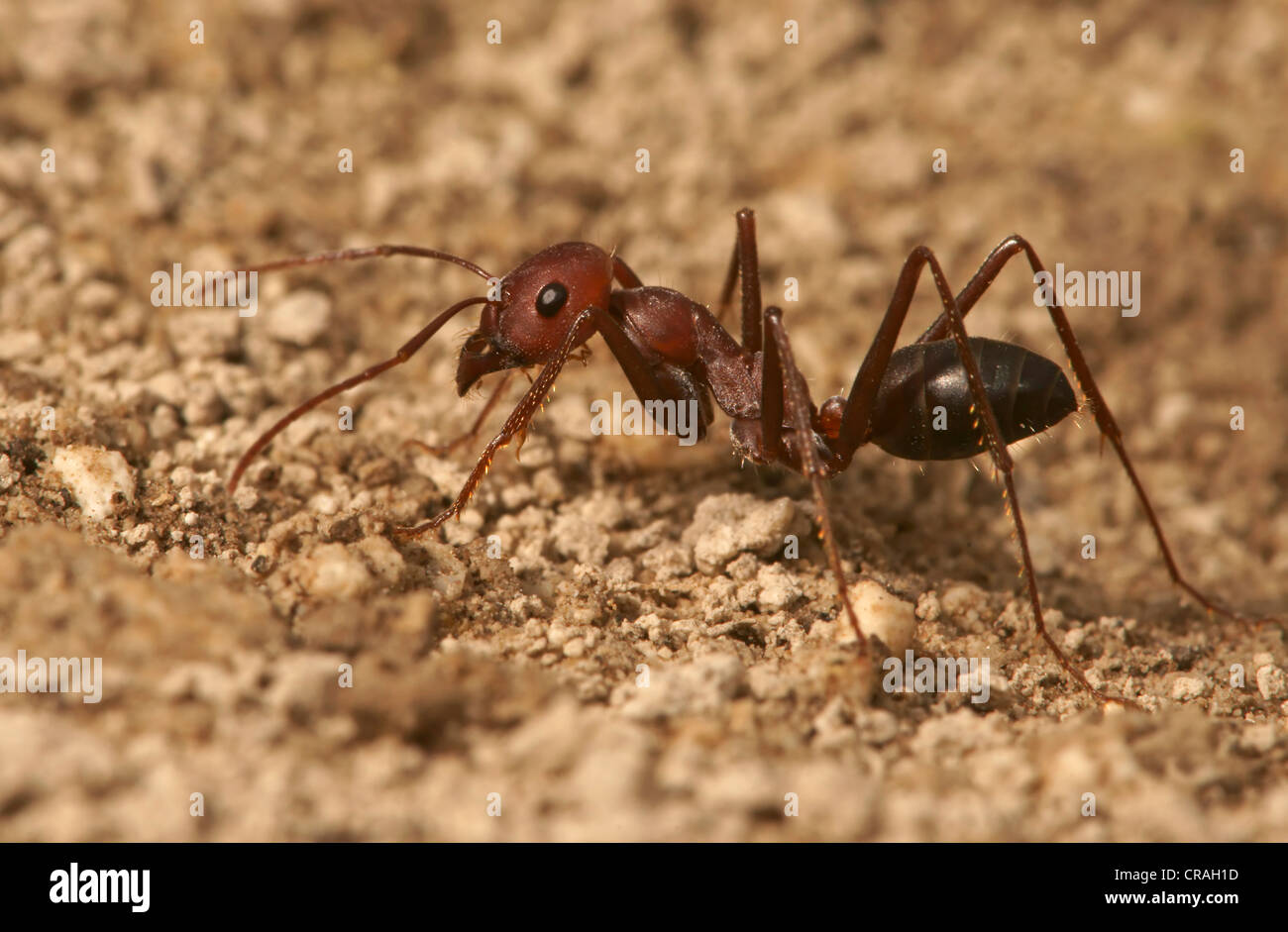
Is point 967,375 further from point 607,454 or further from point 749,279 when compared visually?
point 607,454

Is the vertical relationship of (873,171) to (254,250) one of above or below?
above

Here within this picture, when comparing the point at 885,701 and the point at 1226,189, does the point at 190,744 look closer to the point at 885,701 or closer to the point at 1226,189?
the point at 885,701

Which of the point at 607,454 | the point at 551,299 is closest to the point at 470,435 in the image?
the point at 607,454

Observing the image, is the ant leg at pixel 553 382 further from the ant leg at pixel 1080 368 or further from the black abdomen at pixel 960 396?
the ant leg at pixel 1080 368

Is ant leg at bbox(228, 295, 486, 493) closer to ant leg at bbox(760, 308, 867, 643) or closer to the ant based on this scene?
the ant

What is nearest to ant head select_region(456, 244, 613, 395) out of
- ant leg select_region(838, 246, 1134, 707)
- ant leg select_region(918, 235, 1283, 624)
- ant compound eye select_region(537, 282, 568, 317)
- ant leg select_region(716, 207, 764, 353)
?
ant compound eye select_region(537, 282, 568, 317)

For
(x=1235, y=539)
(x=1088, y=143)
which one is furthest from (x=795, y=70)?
(x=1235, y=539)
